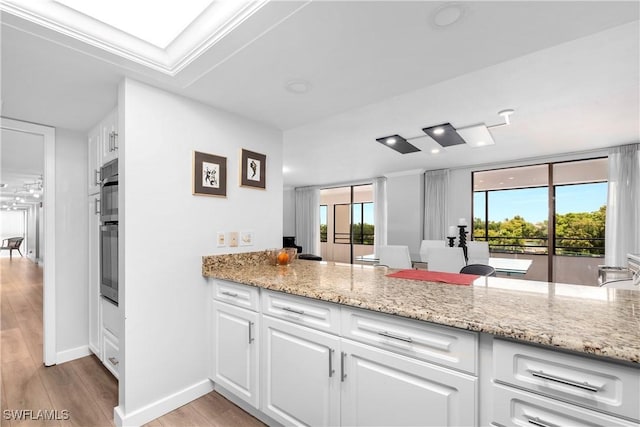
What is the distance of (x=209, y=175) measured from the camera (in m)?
2.18

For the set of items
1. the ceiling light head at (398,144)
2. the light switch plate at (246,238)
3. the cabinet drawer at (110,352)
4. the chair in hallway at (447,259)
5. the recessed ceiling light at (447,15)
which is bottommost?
the cabinet drawer at (110,352)

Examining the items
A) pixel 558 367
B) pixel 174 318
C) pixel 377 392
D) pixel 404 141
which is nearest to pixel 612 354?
pixel 558 367

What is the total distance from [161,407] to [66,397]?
2.57ft

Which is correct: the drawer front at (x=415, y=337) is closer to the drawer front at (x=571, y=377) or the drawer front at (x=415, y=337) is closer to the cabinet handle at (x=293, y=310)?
the drawer front at (x=571, y=377)

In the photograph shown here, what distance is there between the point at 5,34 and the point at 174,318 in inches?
68.0

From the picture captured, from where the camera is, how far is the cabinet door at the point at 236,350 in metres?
1.77

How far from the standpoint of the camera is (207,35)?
150cm

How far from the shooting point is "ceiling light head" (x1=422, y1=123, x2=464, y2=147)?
3.41 m

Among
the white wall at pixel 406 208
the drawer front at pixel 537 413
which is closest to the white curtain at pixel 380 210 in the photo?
the white wall at pixel 406 208

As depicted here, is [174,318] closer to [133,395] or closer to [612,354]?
[133,395]

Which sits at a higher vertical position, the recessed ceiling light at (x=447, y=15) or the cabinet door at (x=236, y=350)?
the recessed ceiling light at (x=447, y=15)

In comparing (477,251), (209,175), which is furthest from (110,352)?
(477,251)

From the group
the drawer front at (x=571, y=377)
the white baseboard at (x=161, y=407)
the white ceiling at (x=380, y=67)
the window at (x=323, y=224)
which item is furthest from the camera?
the window at (x=323, y=224)

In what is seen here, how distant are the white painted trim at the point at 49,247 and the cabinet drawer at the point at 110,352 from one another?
0.52m
